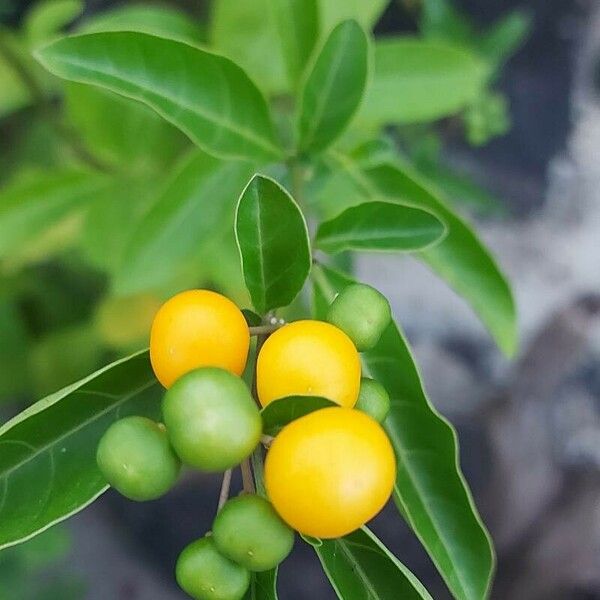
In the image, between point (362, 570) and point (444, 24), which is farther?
point (444, 24)

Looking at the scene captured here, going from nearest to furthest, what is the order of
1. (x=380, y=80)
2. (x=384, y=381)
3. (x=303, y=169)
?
(x=384, y=381) → (x=303, y=169) → (x=380, y=80)

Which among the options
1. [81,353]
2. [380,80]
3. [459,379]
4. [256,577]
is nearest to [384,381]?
[256,577]

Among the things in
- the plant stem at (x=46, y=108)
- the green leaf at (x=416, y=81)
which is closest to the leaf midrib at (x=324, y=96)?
the green leaf at (x=416, y=81)

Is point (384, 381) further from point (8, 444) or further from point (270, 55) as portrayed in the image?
point (270, 55)

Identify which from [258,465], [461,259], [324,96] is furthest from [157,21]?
[258,465]

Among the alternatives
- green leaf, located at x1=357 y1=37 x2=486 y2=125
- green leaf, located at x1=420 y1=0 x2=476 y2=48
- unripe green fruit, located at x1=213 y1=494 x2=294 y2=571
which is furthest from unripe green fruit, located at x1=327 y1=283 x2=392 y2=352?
green leaf, located at x1=420 y1=0 x2=476 y2=48

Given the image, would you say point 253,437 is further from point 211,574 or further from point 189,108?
point 189,108
